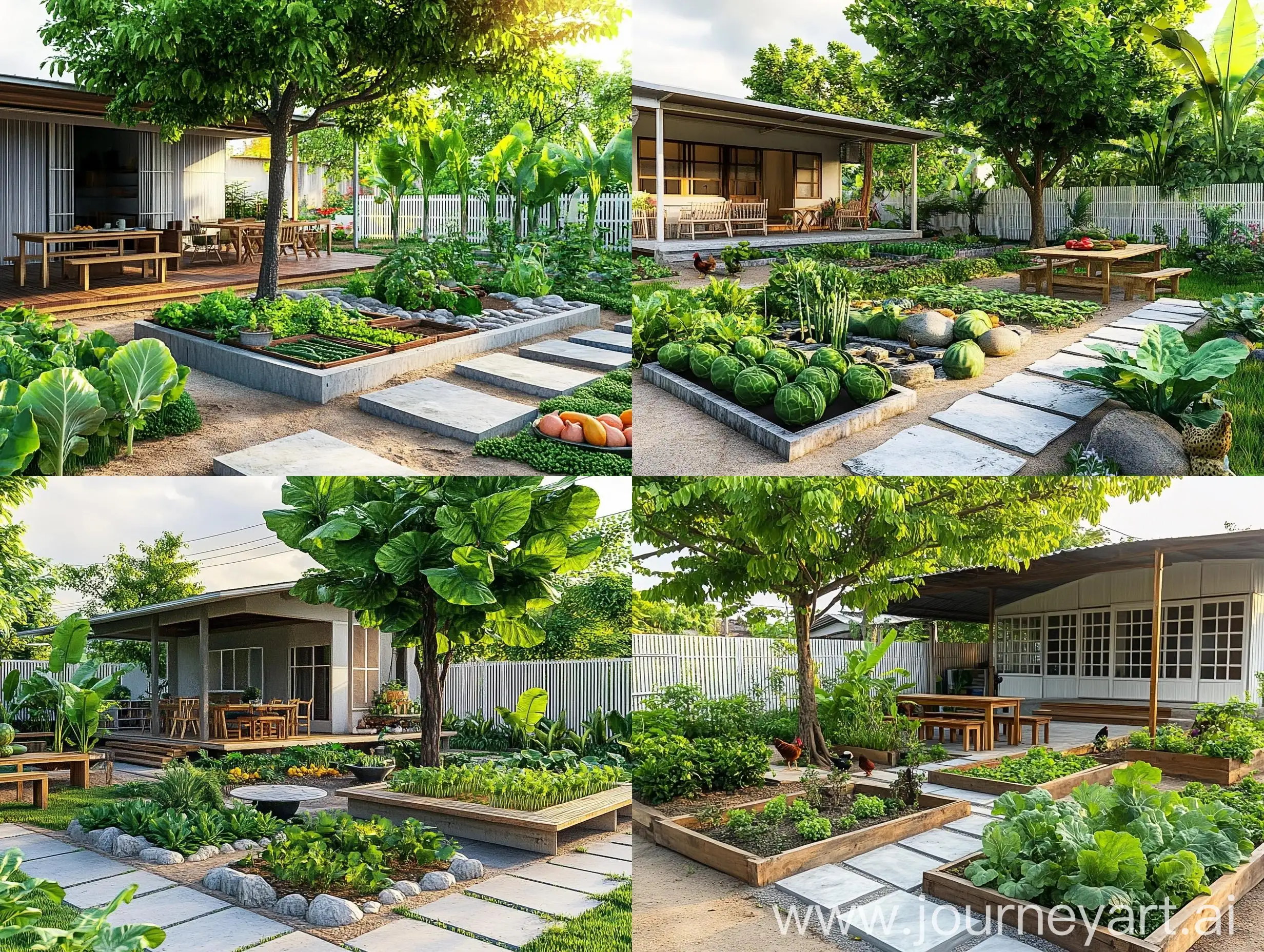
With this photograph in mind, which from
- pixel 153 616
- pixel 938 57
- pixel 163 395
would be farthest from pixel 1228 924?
pixel 153 616

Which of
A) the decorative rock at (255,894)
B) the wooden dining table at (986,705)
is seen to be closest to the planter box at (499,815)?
the decorative rock at (255,894)

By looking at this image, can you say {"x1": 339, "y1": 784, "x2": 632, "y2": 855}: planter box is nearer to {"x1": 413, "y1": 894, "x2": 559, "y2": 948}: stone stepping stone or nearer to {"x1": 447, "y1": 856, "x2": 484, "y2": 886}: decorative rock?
{"x1": 447, "y1": 856, "x2": 484, "y2": 886}: decorative rock

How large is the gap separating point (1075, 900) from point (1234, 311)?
17.3ft

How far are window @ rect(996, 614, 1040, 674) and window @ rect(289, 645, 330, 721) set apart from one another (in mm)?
11077

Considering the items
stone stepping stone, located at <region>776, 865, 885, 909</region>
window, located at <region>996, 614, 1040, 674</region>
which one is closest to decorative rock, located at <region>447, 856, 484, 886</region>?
stone stepping stone, located at <region>776, 865, 885, 909</region>

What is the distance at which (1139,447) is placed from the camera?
4758mm

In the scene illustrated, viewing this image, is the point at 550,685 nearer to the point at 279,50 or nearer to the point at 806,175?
the point at 279,50

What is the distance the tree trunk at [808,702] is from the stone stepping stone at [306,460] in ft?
13.2

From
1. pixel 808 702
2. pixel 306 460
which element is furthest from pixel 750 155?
pixel 306 460

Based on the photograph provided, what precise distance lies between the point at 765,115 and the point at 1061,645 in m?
9.61

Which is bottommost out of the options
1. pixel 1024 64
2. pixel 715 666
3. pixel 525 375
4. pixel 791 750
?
pixel 715 666

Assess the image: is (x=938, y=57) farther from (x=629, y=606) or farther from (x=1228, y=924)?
(x=629, y=606)

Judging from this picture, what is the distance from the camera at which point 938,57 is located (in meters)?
8.59

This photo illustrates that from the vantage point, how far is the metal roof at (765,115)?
1098 centimetres
